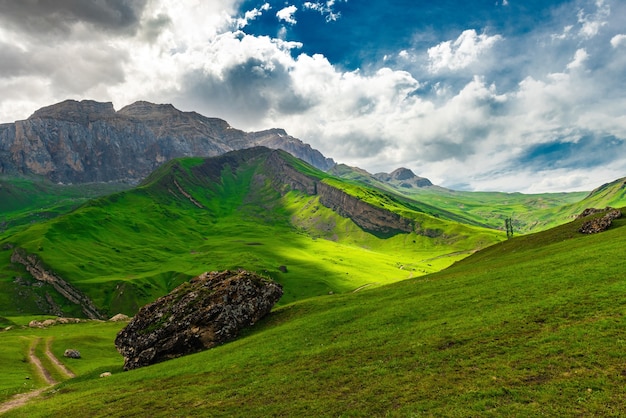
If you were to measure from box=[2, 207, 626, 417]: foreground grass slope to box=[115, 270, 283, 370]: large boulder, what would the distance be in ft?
22.3

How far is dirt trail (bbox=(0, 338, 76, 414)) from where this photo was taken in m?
41.1

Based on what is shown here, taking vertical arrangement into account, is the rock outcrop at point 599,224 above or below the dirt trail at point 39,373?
above

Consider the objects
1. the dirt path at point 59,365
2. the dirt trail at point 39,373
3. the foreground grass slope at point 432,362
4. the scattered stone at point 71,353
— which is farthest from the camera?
the scattered stone at point 71,353

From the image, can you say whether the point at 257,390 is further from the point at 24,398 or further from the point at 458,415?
the point at 24,398

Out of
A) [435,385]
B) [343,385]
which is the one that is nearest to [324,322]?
[343,385]

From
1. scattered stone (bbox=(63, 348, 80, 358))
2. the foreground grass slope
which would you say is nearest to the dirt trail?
scattered stone (bbox=(63, 348, 80, 358))

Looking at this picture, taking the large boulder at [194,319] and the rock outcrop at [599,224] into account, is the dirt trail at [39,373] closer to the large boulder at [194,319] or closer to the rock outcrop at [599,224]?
the large boulder at [194,319]

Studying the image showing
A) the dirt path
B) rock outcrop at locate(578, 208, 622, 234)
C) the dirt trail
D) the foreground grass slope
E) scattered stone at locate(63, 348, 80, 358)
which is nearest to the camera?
the foreground grass slope

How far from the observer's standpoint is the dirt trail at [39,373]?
4109cm

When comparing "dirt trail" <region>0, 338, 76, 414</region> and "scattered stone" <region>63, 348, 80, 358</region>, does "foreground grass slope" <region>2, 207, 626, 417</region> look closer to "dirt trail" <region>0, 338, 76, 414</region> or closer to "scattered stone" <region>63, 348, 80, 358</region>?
"dirt trail" <region>0, 338, 76, 414</region>

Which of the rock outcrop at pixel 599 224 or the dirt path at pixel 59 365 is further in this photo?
the rock outcrop at pixel 599 224

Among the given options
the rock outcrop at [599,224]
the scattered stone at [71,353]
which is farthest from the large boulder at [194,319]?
the rock outcrop at [599,224]

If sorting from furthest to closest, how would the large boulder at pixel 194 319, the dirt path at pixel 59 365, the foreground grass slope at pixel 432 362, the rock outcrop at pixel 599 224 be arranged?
the rock outcrop at pixel 599 224 < the dirt path at pixel 59 365 < the large boulder at pixel 194 319 < the foreground grass slope at pixel 432 362

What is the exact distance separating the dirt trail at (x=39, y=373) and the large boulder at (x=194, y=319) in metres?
12.0
